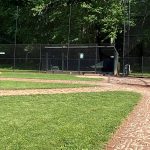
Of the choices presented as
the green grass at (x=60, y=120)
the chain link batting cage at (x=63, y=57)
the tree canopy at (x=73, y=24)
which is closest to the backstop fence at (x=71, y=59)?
the chain link batting cage at (x=63, y=57)

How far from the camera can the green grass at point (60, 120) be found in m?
7.90

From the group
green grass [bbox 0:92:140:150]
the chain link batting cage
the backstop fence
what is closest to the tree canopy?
the chain link batting cage

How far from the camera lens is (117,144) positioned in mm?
8281

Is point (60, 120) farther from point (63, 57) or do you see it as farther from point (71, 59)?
point (63, 57)

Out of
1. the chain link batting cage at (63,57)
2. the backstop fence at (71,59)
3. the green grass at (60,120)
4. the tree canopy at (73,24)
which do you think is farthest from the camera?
the tree canopy at (73,24)

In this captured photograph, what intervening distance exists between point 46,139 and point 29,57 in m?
33.6

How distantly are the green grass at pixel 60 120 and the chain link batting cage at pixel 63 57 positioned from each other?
20579 millimetres

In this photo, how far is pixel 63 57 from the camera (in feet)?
127

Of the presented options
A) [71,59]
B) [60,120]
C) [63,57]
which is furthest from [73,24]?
[60,120]

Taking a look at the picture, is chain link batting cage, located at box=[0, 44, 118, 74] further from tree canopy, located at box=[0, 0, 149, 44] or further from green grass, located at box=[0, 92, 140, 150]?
green grass, located at box=[0, 92, 140, 150]

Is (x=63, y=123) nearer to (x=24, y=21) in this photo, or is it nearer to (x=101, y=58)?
(x=101, y=58)

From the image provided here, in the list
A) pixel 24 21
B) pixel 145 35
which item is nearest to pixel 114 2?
pixel 145 35

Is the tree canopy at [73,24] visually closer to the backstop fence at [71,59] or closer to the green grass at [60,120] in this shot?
the backstop fence at [71,59]

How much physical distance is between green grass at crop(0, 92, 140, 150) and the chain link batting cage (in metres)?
20.6
